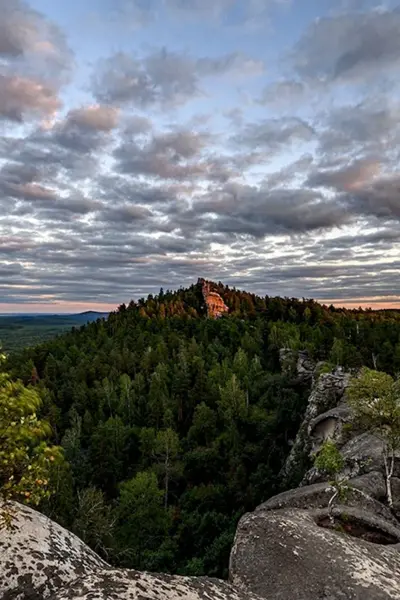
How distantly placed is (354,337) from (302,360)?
23302 millimetres

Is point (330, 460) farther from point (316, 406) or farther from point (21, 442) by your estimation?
point (316, 406)

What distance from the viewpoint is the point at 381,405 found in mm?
29719

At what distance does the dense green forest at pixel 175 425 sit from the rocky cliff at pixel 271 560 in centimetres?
1889

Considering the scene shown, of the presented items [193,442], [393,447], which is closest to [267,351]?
[193,442]

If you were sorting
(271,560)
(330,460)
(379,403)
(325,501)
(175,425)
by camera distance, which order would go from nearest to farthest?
(271,560) → (330,460) → (325,501) → (379,403) → (175,425)

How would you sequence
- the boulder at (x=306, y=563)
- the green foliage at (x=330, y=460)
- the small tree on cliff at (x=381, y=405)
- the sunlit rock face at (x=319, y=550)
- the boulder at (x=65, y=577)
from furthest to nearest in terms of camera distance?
the small tree on cliff at (x=381, y=405)
the green foliage at (x=330, y=460)
the sunlit rock face at (x=319, y=550)
the boulder at (x=306, y=563)
the boulder at (x=65, y=577)

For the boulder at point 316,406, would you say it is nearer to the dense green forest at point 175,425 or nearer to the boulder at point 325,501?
the dense green forest at point 175,425

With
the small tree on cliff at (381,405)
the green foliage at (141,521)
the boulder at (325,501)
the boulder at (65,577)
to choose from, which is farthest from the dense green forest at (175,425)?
the small tree on cliff at (381,405)

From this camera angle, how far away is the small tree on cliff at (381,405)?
29438mm

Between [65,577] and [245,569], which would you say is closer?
[65,577]

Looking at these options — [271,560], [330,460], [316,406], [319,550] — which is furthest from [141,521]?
[319,550]

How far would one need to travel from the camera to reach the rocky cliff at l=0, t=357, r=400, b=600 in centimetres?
855

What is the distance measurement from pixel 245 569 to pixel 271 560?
1146mm

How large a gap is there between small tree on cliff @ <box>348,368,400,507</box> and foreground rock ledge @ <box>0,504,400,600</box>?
A: 1037 centimetres
